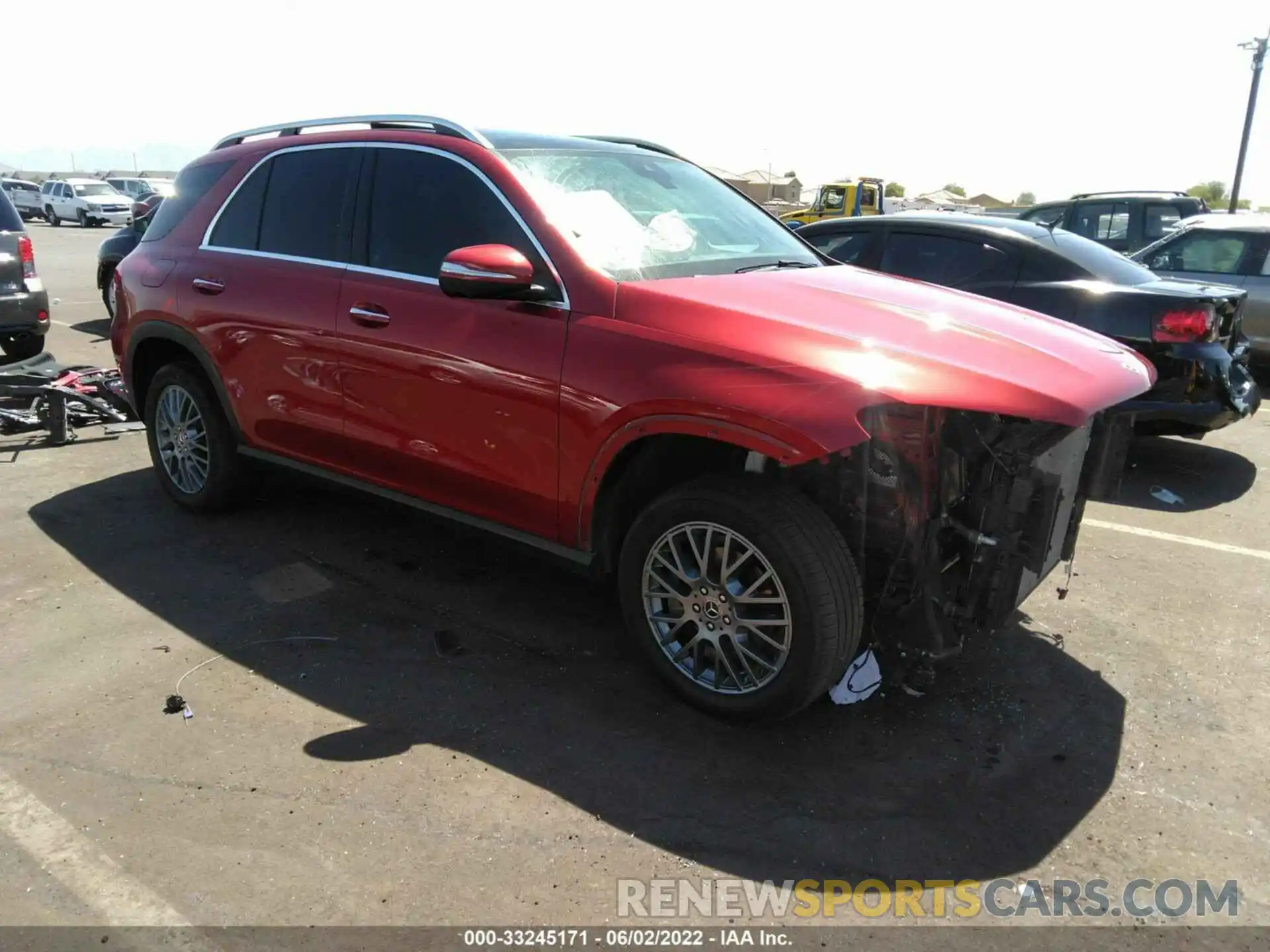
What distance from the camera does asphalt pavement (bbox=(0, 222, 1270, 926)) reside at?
8.63ft

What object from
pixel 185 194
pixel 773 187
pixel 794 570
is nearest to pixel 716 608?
pixel 794 570

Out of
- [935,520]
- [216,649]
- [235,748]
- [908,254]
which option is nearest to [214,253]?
[216,649]

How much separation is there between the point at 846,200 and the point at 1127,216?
15461 mm

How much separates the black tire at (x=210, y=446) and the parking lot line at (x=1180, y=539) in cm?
445

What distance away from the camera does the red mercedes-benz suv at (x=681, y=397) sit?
2.98m

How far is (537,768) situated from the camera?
3.07 meters

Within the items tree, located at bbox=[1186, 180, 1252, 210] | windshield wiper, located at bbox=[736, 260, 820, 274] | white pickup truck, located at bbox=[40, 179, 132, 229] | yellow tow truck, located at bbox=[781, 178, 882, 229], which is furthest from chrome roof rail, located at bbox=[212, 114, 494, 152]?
tree, located at bbox=[1186, 180, 1252, 210]

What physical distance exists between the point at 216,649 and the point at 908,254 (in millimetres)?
4865

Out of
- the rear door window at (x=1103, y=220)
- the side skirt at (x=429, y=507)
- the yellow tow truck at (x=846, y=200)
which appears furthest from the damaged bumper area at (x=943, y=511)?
the yellow tow truck at (x=846, y=200)

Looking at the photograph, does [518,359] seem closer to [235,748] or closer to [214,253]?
[235,748]

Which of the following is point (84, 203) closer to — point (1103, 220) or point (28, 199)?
point (28, 199)

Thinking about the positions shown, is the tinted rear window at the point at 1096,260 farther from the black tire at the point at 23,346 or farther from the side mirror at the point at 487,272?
the black tire at the point at 23,346

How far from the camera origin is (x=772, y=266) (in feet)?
13.1

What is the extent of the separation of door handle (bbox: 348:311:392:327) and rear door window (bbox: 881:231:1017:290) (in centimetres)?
367
